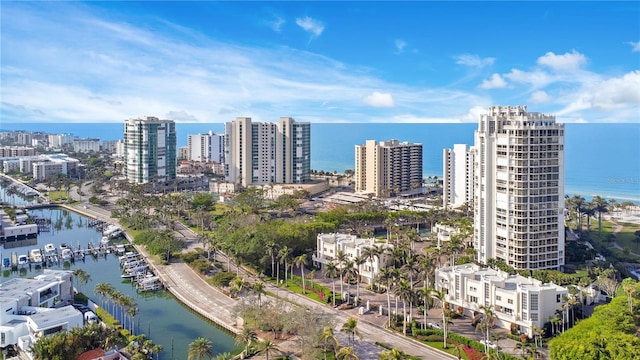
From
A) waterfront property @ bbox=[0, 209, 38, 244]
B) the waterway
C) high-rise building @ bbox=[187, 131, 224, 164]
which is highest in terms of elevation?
high-rise building @ bbox=[187, 131, 224, 164]

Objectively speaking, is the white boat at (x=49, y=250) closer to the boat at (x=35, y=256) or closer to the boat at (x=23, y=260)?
the boat at (x=35, y=256)

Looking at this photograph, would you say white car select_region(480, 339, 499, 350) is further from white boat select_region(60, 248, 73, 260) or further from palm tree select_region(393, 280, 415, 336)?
white boat select_region(60, 248, 73, 260)

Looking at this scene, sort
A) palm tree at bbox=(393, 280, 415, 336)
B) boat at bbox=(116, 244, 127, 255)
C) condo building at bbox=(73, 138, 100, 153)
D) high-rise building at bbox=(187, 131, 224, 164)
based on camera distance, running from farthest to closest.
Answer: condo building at bbox=(73, 138, 100, 153)
high-rise building at bbox=(187, 131, 224, 164)
boat at bbox=(116, 244, 127, 255)
palm tree at bbox=(393, 280, 415, 336)

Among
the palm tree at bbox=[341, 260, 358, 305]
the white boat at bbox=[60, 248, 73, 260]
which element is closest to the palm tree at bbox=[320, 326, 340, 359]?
the palm tree at bbox=[341, 260, 358, 305]

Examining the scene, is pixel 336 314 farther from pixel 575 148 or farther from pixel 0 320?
pixel 575 148

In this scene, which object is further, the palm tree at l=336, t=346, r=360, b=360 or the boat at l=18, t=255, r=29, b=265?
the boat at l=18, t=255, r=29, b=265

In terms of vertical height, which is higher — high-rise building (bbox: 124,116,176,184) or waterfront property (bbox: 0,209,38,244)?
high-rise building (bbox: 124,116,176,184)

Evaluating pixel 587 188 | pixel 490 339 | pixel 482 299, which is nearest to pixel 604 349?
pixel 490 339
